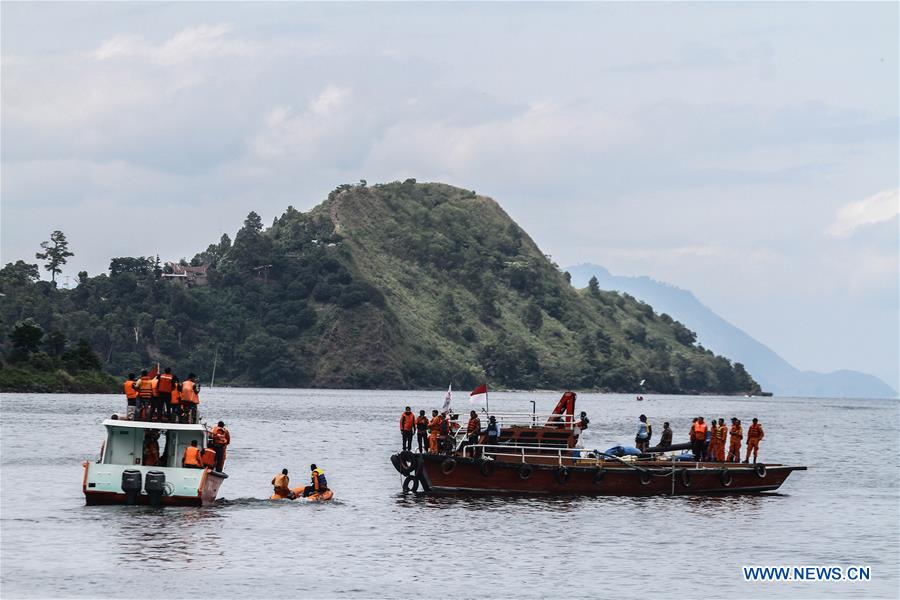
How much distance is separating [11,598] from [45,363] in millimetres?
138960

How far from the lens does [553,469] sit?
54312mm

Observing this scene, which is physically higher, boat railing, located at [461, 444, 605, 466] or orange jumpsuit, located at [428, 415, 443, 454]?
orange jumpsuit, located at [428, 415, 443, 454]

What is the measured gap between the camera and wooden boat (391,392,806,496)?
53.9 metres

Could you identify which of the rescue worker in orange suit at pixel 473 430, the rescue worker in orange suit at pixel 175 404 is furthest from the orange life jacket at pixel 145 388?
the rescue worker in orange suit at pixel 473 430

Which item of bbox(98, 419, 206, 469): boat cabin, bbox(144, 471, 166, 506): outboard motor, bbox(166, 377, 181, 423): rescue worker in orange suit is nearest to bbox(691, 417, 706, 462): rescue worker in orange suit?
bbox(98, 419, 206, 469): boat cabin

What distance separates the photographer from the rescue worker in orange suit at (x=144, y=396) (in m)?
46.5

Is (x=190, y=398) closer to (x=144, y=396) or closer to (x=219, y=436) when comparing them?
(x=144, y=396)

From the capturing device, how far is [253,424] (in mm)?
122375

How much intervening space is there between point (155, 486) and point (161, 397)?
10.6ft

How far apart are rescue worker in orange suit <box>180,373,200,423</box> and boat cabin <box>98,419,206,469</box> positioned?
0.68m

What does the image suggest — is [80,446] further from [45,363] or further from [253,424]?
[45,363]

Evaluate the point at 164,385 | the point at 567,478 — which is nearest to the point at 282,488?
the point at 164,385

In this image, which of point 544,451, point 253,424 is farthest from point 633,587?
point 253,424

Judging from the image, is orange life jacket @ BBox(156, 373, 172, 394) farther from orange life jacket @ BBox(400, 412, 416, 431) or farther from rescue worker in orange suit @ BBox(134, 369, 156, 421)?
orange life jacket @ BBox(400, 412, 416, 431)
